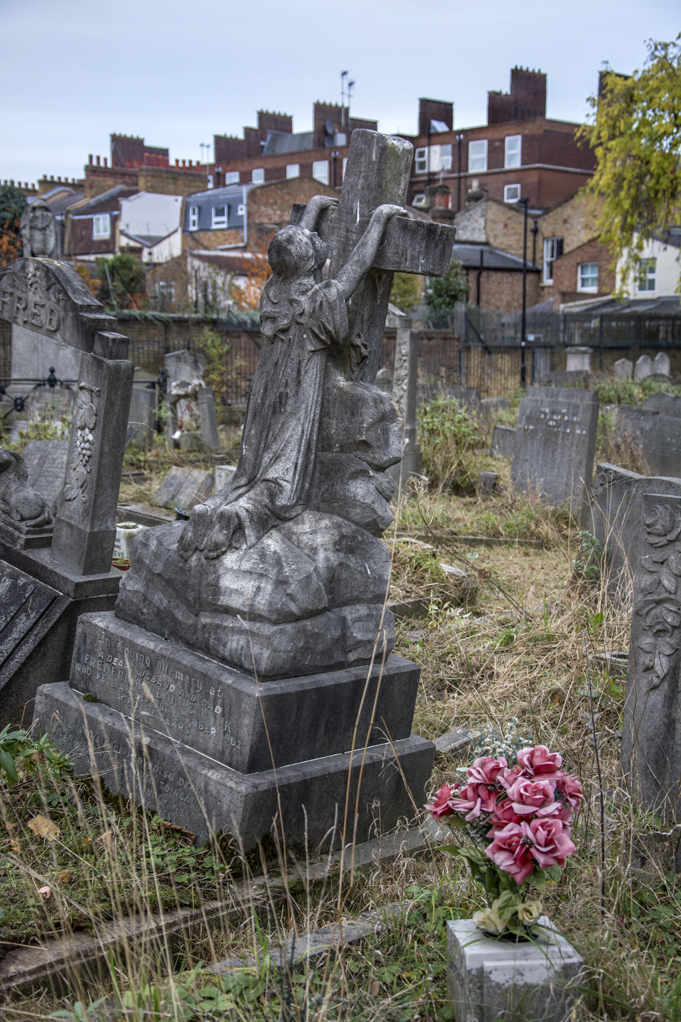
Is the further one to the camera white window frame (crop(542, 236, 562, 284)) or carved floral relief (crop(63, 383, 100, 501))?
white window frame (crop(542, 236, 562, 284))

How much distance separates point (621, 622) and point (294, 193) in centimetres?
3803

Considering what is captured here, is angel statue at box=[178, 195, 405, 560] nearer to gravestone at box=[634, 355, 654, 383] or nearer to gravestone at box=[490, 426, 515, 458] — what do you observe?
gravestone at box=[490, 426, 515, 458]

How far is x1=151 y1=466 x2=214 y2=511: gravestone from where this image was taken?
9680mm

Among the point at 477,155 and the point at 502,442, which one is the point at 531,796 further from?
the point at 477,155

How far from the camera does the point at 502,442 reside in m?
12.9

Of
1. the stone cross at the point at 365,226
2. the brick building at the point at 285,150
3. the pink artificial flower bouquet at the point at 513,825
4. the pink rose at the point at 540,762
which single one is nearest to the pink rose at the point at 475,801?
the pink artificial flower bouquet at the point at 513,825

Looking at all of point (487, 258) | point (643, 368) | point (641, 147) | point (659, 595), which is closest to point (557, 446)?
point (659, 595)

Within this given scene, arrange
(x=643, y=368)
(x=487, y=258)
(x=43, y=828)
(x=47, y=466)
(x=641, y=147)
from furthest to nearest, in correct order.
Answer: (x=487, y=258) → (x=643, y=368) → (x=641, y=147) → (x=47, y=466) → (x=43, y=828)

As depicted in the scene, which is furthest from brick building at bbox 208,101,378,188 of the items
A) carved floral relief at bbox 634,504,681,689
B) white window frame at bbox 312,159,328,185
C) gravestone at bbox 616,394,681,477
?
carved floral relief at bbox 634,504,681,689

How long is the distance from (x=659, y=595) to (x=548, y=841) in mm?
1709

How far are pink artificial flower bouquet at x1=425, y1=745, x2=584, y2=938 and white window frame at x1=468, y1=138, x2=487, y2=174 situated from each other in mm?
48674

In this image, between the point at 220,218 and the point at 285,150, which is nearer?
the point at 220,218

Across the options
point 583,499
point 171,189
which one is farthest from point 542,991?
point 171,189

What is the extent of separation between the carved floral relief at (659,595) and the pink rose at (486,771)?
1.55m
